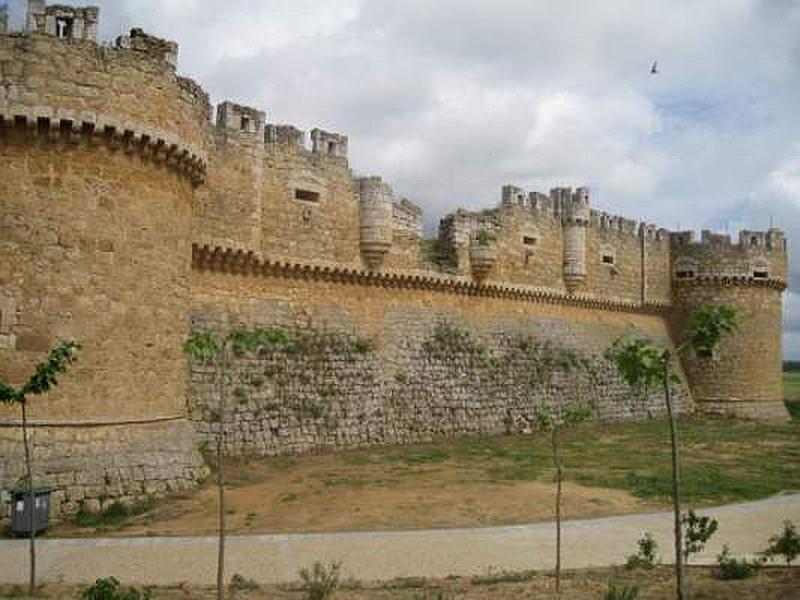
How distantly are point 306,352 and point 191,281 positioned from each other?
3561 mm

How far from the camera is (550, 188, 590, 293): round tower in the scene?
29391mm

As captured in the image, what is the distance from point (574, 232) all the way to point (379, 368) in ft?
37.0

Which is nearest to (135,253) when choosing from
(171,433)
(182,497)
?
(171,433)

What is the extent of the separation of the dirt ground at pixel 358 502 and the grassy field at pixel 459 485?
0.06 ft

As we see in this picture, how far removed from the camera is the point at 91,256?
1367cm

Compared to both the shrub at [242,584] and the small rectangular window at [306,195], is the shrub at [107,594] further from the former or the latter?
the small rectangular window at [306,195]

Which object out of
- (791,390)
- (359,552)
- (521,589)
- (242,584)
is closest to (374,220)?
(359,552)

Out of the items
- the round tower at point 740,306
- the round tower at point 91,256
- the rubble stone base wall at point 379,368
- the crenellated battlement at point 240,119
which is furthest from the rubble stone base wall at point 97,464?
the round tower at point 740,306

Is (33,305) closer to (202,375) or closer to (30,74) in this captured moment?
(30,74)

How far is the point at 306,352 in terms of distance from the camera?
20125mm

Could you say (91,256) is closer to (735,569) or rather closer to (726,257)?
(735,569)

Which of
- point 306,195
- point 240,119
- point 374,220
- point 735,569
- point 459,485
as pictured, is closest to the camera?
point 735,569

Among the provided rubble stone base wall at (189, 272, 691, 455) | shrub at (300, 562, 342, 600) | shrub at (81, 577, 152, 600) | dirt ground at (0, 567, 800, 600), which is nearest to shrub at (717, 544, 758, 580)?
dirt ground at (0, 567, 800, 600)

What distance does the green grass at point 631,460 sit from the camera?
1645 centimetres
